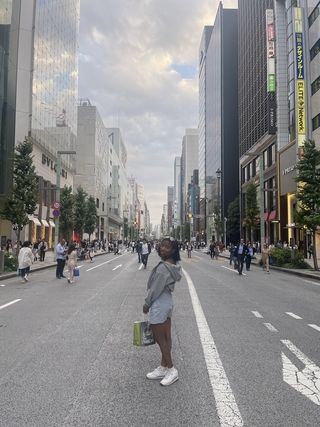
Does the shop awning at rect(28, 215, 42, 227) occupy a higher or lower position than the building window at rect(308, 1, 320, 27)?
lower

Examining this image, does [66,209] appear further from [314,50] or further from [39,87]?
[314,50]

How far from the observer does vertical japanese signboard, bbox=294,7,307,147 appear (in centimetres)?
4122

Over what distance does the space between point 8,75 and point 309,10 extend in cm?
3029

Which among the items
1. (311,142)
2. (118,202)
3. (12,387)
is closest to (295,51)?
(311,142)

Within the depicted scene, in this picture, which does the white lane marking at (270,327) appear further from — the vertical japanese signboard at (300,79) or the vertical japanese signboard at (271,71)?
the vertical japanese signboard at (271,71)

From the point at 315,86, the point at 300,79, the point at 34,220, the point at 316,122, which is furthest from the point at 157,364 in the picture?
the point at 34,220

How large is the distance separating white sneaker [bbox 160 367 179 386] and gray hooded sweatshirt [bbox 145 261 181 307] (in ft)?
2.70

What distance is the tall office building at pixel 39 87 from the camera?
44.4 metres

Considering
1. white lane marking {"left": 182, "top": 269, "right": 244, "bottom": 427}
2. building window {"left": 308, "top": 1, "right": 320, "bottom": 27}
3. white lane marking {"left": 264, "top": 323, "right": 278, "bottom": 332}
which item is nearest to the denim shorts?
white lane marking {"left": 182, "top": 269, "right": 244, "bottom": 427}

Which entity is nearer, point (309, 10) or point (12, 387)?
point (12, 387)

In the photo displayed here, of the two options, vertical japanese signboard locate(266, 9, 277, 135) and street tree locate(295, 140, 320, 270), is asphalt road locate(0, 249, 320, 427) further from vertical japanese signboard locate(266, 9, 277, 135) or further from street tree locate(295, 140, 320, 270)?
vertical japanese signboard locate(266, 9, 277, 135)

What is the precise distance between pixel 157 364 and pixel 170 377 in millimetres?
910

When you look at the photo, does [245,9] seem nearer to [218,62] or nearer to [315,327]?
[218,62]

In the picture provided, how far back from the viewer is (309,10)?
135ft
